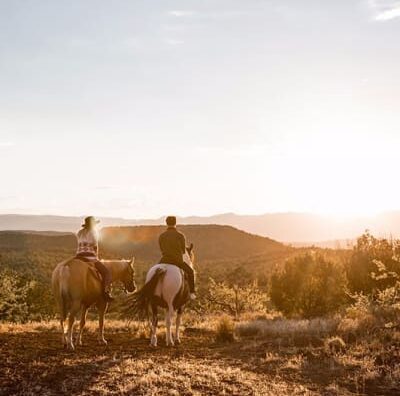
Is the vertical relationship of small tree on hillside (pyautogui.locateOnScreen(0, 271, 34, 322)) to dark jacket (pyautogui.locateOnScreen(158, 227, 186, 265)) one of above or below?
below

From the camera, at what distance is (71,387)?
8484mm

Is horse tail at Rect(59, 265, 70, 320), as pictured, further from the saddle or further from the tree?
the tree

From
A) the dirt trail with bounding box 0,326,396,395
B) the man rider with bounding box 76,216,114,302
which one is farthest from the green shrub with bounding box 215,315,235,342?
the man rider with bounding box 76,216,114,302

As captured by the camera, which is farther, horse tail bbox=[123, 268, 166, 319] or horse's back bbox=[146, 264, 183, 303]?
horse's back bbox=[146, 264, 183, 303]

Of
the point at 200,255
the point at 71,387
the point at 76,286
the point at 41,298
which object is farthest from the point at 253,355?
the point at 200,255

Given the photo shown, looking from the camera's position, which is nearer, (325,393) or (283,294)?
(325,393)

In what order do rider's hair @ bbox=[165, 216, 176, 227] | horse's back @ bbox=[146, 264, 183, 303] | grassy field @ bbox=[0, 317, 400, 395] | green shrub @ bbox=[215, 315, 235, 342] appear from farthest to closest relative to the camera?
1. green shrub @ bbox=[215, 315, 235, 342]
2. rider's hair @ bbox=[165, 216, 176, 227]
3. horse's back @ bbox=[146, 264, 183, 303]
4. grassy field @ bbox=[0, 317, 400, 395]

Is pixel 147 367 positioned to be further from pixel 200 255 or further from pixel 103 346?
pixel 200 255

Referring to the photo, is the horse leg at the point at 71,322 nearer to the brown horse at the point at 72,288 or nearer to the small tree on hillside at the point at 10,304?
the brown horse at the point at 72,288

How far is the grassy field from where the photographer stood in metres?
8.91

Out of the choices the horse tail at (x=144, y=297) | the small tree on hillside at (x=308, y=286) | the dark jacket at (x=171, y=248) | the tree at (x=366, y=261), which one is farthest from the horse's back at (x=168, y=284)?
the tree at (x=366, y=261)

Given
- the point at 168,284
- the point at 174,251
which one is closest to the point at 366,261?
the point at 174,251

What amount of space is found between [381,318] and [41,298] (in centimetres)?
2529

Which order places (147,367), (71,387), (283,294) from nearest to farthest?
(71,387)
(147,367)
(283,294)
